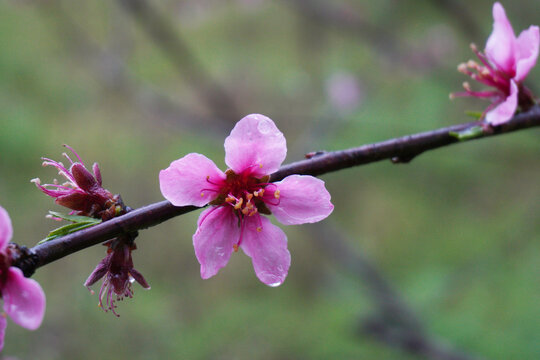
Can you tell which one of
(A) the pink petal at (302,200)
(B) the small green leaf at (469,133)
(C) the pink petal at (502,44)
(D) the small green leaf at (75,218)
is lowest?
(B) the small green leaf at (469,133)

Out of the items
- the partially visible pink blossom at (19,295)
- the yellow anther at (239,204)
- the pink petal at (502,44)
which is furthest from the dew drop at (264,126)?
the pink petal at (502,44)

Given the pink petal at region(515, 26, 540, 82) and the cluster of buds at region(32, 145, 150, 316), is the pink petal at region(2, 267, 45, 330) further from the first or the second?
the pink petal at region(515, 26, 540, 82)

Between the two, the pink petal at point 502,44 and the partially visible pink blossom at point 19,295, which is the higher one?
the pink petal at point 502,44

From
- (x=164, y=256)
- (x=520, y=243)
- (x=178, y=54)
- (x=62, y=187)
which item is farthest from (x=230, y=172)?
(x=164, y=256)

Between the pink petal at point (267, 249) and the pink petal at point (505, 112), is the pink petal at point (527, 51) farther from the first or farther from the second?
the pink petal at point (267, 249)

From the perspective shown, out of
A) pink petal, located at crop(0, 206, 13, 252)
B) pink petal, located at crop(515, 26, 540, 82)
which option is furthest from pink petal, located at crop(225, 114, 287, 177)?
pink petal, located at crop(515, 26, 540, 82)

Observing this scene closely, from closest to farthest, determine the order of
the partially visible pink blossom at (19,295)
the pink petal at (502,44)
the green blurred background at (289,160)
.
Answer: the partially visible pink blossom at (19,295) < the pink petal at (502,44) < the green blurred background at (289,160)

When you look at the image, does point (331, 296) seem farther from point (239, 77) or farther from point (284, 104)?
point (239, 77)
